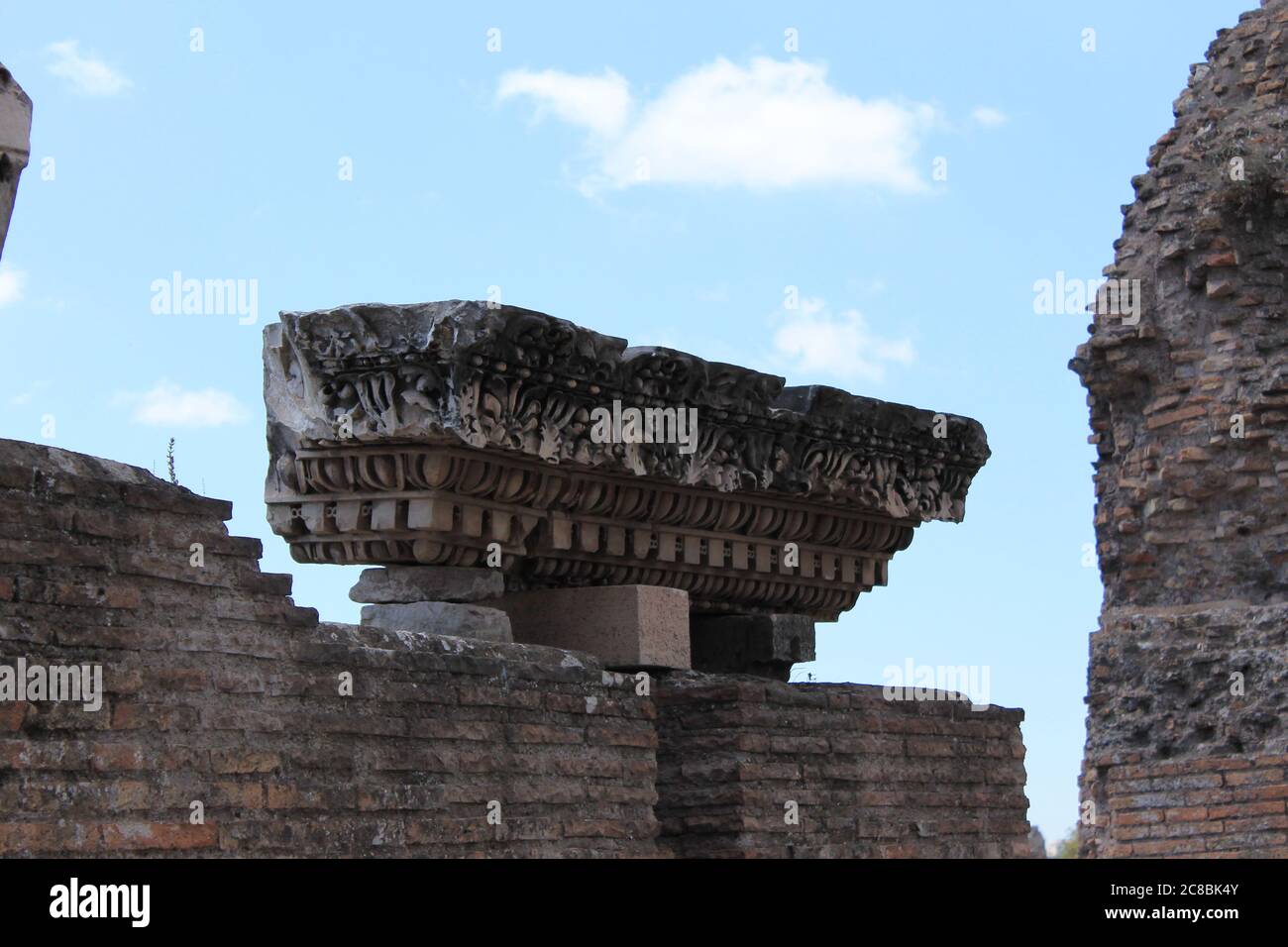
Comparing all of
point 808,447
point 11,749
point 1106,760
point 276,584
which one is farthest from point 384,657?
point 1106,760

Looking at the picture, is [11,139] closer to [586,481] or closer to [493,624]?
[493,624]

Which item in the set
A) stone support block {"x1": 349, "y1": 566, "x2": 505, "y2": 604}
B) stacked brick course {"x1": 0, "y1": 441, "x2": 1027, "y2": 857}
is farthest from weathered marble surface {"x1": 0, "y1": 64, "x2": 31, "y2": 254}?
stone support block {"x1": 349, "y1": 566, "x2": 505, "y2": 604}

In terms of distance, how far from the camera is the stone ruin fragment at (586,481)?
7.22 metres

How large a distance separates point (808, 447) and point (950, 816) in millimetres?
1573

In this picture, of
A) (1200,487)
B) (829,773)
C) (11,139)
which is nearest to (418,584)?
(829,773)

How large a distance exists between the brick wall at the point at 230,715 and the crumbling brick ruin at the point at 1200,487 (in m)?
5.87

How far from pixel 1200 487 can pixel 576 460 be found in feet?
19.9

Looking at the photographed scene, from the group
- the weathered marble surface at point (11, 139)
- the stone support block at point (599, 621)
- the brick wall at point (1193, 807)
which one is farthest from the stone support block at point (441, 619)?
the brick wall at point (1193, 807)

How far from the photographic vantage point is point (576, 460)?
25.1 feet

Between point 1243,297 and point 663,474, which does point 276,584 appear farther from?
point 1243,297

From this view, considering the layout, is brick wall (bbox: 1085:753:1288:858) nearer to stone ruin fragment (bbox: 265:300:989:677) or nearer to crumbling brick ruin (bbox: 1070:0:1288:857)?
crumbling brick ruin (bbox: 1070:0:1288:857)

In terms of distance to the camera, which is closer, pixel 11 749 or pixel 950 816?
pixel 11 749

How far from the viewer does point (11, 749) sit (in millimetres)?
5453
